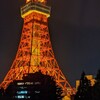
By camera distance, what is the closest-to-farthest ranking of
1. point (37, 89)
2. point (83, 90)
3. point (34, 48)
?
point (83, 90)
point (37, 89)
point (34, 48)

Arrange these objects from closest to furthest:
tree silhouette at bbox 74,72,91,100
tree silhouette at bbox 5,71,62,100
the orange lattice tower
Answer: tree silhouette at bbox 74,72,91,100, tree silhouette at bbox 5,71,62,100, the orange lattice tower

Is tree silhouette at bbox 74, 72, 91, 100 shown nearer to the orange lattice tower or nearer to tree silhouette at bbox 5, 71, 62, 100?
tree silhouette at bbox 5, 71, 62, 100

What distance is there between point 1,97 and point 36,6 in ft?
78.1

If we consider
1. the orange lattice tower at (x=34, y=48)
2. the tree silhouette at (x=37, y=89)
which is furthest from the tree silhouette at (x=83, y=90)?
the orange lattice tower at (x=34, y=48)

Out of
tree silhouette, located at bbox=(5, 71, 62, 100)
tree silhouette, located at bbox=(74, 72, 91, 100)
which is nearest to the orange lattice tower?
tree silhouette, located at bbox=(5, 71, 62, 100)

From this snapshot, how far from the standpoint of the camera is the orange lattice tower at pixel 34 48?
5244 centimetres

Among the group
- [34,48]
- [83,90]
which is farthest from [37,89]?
[34,48]

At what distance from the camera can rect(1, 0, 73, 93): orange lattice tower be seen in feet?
172

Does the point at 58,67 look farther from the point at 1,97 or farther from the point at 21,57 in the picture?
the point at 1,97

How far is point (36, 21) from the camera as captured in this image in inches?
2228

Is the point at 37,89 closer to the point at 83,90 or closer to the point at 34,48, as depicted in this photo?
the point at 83,90

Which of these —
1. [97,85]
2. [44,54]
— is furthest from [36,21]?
[97,85]

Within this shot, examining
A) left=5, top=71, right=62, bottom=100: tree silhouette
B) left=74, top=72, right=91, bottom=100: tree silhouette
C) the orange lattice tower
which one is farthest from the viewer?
the orange lattice tower

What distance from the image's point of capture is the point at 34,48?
180ft
